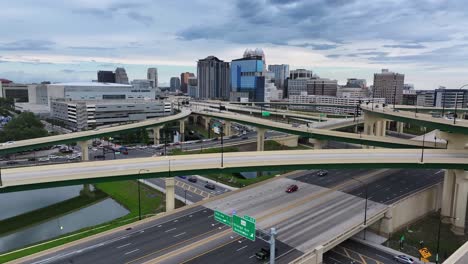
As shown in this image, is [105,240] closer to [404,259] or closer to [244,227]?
[244,227]

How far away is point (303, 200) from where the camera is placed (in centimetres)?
5075

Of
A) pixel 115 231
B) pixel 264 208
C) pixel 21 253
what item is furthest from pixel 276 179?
pixel 21 253

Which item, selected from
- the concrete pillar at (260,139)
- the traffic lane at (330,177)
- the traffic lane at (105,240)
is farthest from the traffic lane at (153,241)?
the concrete pillar at (260,139)

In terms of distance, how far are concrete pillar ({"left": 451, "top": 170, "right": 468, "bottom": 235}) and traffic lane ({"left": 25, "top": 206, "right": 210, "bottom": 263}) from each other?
129ft

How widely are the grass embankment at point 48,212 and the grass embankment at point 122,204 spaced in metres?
3.12

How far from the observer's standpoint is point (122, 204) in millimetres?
58938

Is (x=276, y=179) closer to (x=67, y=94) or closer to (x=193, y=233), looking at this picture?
(x=193, y=233)

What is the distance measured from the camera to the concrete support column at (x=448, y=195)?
177 feet

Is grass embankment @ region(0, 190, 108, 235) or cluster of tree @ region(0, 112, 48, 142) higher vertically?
cluster of tree @ region(0, 112, 48, 142)

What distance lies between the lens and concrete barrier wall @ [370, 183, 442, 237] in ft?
158

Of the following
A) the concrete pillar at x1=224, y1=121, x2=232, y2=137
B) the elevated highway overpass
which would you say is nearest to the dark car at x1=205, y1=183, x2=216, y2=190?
the elevated highway overpass

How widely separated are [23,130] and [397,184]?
107202 mm

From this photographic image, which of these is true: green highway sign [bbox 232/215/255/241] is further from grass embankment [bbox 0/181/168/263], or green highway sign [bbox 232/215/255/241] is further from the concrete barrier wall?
the concrete barrier wall

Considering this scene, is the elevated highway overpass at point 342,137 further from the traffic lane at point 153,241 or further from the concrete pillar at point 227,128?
the traffic lane at point 153,241
